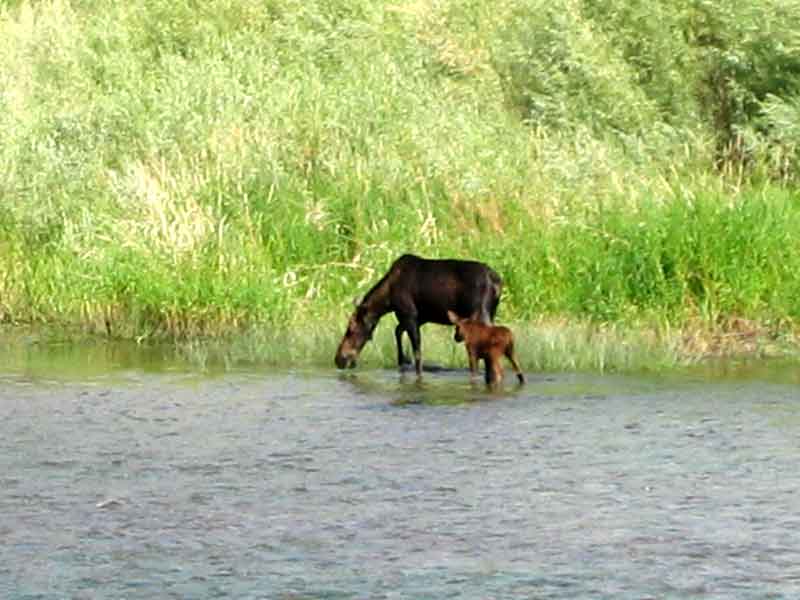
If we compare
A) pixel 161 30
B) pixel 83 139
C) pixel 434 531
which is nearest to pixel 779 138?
pixel 83 139

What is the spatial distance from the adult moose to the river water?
271mm

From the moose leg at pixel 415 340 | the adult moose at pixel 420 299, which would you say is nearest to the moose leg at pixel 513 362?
the adult moose at pixel 420 299

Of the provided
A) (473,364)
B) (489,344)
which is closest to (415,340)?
Result: (473,364)

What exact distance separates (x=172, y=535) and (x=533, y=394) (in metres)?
4.73

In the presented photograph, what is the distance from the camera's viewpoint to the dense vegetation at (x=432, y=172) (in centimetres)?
1709

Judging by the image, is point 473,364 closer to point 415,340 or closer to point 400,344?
point 415,340

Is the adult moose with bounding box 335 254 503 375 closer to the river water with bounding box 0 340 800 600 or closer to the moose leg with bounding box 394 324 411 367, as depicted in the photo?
the moose leg with bounding box 394 324 411 367

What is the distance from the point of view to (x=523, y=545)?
961 centimetres

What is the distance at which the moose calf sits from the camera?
14.4m

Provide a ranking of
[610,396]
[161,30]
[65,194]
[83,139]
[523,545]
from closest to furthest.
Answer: [523,545], [610,396], [65,194], [83,139], [161,30]

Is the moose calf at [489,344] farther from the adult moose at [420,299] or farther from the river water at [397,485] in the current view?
the adult moose at [420,299]

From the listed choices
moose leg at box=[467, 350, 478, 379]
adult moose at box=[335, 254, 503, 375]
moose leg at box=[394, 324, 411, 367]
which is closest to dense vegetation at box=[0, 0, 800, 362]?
adult moose at box=[335, 254, 503, 375]

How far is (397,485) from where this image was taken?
1109 centimetres

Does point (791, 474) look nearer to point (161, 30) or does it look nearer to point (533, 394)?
point (533, 394)
